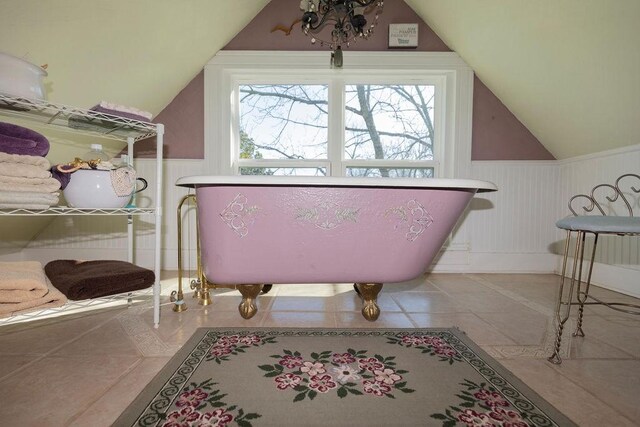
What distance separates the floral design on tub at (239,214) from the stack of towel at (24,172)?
592 millimetres

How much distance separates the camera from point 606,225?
1.05 m

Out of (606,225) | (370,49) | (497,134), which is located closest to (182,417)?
(606,225)

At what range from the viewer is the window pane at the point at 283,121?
273 cm

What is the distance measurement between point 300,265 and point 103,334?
0.90 metres

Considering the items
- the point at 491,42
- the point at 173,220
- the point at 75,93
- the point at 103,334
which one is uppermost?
the point at 491,42

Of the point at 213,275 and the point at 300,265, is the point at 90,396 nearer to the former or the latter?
the point at 213,275

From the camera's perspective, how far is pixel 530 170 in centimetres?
257

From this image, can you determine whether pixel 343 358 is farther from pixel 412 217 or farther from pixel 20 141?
pixel 20 141

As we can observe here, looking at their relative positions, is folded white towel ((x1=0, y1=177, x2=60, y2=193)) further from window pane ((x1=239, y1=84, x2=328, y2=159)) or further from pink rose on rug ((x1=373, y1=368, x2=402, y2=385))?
window pane ((x1=239, y1=84, x2=328, y2=159))

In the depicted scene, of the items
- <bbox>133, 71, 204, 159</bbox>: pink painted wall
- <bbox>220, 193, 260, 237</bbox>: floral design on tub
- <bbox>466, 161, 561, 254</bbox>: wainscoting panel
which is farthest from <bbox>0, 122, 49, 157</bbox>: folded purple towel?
<bbox>466, 161, 561, 254</bbox>: wainscoting panel

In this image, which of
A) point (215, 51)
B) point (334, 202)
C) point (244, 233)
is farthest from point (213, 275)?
point (215, 51)

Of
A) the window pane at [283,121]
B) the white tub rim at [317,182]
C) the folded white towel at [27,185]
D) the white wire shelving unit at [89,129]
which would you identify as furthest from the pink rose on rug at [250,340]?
the window pane at [283,121]

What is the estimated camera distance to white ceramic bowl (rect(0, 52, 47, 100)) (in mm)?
1010

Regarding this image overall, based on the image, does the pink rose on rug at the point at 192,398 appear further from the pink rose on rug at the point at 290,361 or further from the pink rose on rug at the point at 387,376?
the pink rose on rug at the point at 387,376
